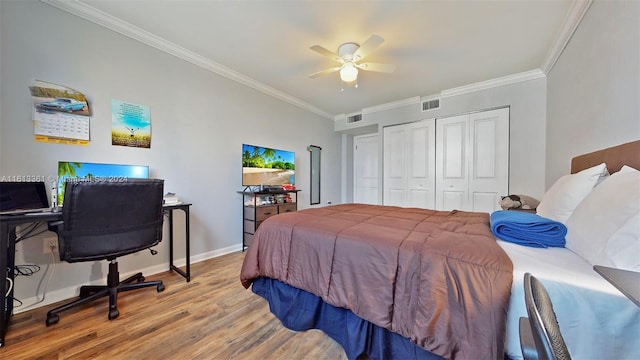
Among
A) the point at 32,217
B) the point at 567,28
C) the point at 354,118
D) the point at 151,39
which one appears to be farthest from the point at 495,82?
the point at 32,217

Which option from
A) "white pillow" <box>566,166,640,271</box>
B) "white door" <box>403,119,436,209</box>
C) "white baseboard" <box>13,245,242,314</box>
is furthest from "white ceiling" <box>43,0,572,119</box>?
"white baseboard" <box>13,245,242,314</box>

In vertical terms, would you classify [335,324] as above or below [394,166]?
below

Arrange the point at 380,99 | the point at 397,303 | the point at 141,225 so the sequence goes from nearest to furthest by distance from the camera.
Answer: the point at 397,303
the point at 141,225
the point at 380,99

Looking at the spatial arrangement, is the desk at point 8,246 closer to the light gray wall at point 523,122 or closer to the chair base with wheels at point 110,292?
the chair base with wheels at point 110,292

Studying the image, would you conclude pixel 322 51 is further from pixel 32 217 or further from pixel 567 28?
pixel 32 217

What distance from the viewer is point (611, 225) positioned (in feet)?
3.06

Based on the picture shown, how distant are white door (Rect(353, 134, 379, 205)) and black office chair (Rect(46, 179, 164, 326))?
433cm

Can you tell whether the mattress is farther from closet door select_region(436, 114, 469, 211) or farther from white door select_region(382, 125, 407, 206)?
white door select_region(382, 125, 407, 206)

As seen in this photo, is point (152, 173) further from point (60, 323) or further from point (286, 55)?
point (286, 55)

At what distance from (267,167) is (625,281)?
3389 mm

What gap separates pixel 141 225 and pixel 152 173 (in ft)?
2.84

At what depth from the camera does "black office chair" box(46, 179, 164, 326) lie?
153 cm

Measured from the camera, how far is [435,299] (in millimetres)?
1043

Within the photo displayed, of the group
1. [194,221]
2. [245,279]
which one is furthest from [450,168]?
[194,221]
